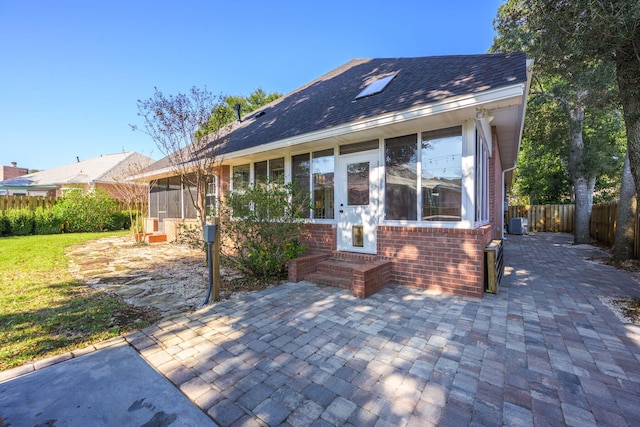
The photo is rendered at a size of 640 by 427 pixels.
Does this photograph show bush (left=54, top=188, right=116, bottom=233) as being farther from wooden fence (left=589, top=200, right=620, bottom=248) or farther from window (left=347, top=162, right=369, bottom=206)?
wooden fence (left=589, top=200, right=620, bottom=248)

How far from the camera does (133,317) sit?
11.9ft

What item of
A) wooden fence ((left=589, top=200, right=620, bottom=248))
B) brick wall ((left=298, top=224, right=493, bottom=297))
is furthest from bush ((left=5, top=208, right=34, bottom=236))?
wooden fence ((left=589, top=200, right=620, bottom=248))

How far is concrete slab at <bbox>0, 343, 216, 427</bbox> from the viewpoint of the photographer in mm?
1852

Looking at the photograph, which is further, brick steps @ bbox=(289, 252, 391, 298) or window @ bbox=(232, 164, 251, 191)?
window @ bbox=(232, 164, 251, 191)

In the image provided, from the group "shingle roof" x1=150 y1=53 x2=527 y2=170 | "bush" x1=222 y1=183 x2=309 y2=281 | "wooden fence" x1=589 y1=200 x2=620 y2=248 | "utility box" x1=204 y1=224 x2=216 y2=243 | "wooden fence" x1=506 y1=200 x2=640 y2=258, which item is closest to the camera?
"utility box" x1=204 y1=224 x2=216 y2=243

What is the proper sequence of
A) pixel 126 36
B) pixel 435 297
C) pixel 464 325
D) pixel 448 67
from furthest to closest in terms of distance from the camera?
pixel 126 36
pixel 448 67
pixel 435 297
pixel 464 325

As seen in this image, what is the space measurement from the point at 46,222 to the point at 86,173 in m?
11.2

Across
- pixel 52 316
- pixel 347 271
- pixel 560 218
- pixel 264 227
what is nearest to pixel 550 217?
pixel 560 218

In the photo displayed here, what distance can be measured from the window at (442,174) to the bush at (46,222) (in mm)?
17080

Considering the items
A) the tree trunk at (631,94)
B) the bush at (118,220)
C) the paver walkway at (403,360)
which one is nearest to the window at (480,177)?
the paver walkway at (403,360)

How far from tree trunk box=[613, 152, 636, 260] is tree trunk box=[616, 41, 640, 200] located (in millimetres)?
4665

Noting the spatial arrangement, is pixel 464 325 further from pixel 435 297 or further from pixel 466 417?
pixel 466 417

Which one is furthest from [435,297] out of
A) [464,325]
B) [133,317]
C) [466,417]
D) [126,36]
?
[126,36]

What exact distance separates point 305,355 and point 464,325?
206 cm
